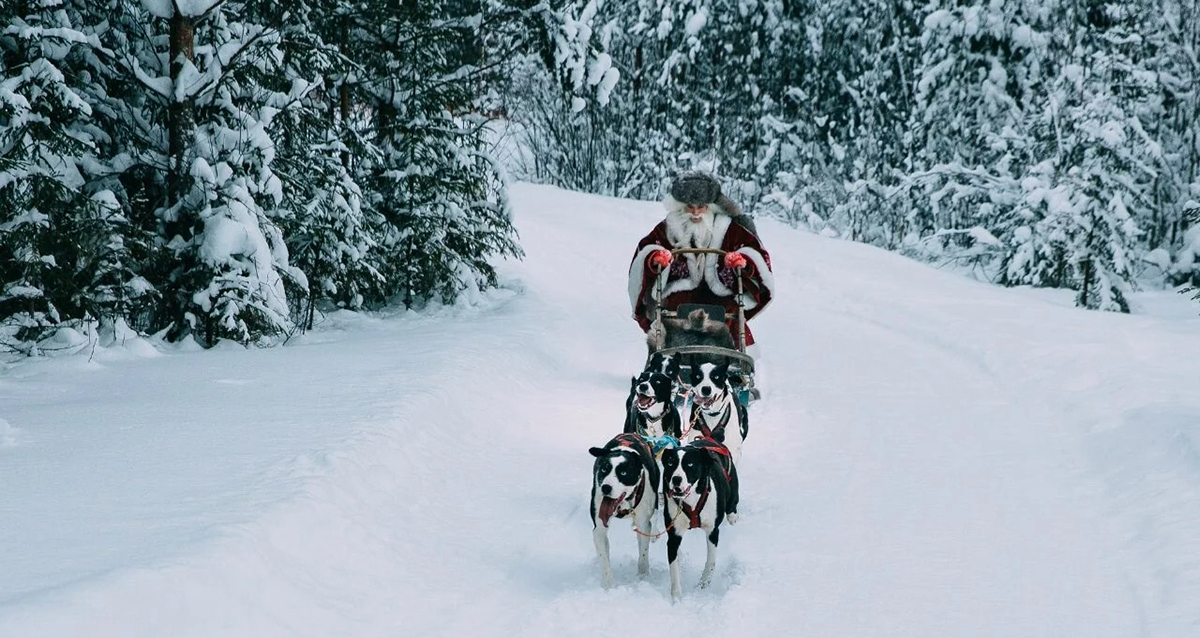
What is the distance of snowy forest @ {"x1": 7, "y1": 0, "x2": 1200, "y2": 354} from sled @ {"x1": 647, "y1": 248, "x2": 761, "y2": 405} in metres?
4.05

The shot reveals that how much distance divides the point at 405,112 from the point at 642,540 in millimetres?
9798

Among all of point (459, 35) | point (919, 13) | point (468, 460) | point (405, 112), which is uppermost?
point (919, 13)

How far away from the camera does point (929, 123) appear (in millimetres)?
25891

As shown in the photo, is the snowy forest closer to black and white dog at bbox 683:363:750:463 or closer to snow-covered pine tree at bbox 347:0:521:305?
snow-covered pine tree at bbox 347:0:521:305

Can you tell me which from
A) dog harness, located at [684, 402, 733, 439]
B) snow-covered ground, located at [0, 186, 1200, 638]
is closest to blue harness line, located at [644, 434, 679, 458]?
snow-covered ground, located at [0, 186, 1200, 638]

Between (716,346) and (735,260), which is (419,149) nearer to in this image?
(735,260)

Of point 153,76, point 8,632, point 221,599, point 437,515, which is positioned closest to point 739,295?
point 437,515

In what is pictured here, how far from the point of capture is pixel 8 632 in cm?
333

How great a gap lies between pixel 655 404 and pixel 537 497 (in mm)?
1081

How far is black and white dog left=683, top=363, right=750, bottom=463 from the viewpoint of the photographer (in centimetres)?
643

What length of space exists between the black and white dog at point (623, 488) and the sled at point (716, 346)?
6.07ft

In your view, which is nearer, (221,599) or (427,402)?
(221,599)

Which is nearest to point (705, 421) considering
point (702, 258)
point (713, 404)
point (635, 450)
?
point (713, 404)

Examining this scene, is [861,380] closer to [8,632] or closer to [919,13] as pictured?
[8,632]
